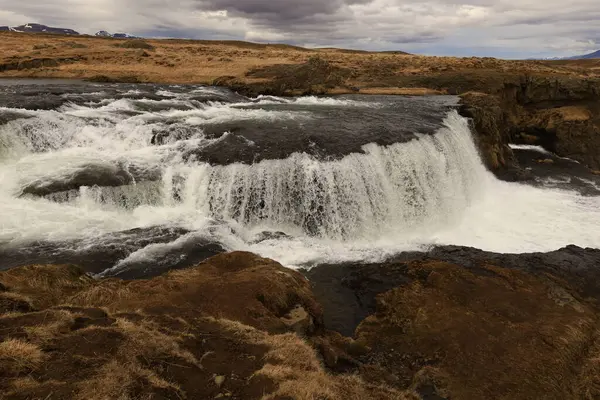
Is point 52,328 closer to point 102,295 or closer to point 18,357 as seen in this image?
point 18,357

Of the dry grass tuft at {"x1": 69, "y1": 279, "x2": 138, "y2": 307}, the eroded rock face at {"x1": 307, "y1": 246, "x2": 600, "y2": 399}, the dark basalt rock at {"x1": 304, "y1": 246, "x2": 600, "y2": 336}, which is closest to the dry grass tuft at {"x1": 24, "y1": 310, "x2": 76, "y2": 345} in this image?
the dry grass tuft at {"x1": 69, "y1": 279, "x2": 138, "y2": 307}

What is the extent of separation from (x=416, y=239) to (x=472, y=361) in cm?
788

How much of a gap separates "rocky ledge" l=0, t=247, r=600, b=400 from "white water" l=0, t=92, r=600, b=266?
316 centimetres

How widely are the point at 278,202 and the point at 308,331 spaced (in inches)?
307

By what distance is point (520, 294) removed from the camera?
10.7 meters

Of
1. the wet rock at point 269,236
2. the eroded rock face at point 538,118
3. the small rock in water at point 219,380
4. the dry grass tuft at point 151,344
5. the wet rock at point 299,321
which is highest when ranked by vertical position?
the eroded rock face at point 538,118

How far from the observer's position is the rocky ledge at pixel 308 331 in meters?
5.91

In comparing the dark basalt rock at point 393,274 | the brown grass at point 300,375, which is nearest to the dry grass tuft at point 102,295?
the brown grass at point 300,375

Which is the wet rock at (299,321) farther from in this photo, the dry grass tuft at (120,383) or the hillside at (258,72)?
the hillside at (258,72)

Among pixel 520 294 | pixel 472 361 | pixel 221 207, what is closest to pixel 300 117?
pixel 221 207

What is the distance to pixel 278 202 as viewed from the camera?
16.0 metres

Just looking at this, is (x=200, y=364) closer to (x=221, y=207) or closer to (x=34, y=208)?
(x=221, y=207)

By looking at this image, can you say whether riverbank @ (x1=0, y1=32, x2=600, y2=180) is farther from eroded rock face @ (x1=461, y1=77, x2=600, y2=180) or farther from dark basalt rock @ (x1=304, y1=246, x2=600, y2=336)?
dark basalt rock @ (x1=304, y1=246, x2=600, y2=336)

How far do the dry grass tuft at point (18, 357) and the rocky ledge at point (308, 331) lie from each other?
17mm
